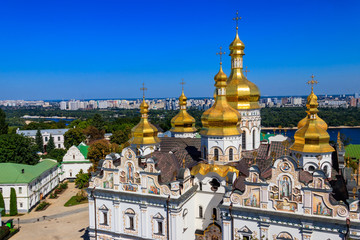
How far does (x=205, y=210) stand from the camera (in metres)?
18.0

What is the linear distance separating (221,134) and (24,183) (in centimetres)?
2054

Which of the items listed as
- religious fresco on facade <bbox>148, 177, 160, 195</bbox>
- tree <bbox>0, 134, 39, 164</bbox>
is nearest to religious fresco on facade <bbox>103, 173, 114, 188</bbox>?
religious fresco on facade <bbox>148, 177, 160, 195</bbox>

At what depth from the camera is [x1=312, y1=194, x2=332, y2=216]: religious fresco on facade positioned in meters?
13.2

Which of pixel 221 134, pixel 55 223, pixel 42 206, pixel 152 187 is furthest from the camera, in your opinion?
pixel 42 206

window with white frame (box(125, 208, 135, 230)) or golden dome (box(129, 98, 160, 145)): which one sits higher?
golden dome (box(129, 98, 160, 145))

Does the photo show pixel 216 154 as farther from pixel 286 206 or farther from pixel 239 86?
pixel 286 206

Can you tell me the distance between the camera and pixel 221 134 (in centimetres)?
1892

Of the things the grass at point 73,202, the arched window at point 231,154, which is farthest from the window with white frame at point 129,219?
the grass at point 73,202

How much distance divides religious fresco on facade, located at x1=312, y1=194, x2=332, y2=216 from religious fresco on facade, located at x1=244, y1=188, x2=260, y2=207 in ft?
7.93

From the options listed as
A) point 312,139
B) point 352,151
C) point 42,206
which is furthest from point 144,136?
point 352,151

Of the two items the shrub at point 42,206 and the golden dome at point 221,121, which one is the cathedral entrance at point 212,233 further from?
the shrub at point 42,206

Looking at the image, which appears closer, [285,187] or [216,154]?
[285,187]

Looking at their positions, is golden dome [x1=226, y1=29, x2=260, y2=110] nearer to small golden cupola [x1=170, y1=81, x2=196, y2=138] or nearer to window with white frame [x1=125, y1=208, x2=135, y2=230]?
small golden cupola [x1=170, y1=81, x2=196, y2=138]

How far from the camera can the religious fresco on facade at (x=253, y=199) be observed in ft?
47.2
